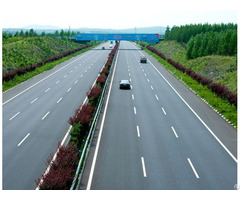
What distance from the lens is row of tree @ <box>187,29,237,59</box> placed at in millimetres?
58250

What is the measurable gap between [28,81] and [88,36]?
74539 mm

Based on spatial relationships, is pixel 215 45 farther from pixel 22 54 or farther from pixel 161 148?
pixel 161 148

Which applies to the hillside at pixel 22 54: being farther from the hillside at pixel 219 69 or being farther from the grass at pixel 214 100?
the hillside at pixel 219 69

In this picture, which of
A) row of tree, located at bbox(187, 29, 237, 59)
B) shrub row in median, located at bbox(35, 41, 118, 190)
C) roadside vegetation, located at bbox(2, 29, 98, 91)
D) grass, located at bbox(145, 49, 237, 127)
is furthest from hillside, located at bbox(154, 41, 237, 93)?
roadside vegetation, located at bbox(2, 29, 98, 91)

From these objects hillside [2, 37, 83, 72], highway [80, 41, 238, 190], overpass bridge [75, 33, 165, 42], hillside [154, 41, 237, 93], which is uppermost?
overpass bridge [75, 33, 165, 42]

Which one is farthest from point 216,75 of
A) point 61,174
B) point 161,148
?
point 61,174

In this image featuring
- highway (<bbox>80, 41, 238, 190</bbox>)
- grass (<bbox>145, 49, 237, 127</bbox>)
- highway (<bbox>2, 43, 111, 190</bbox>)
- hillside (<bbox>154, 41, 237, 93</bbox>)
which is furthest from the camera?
hillside (<bbox>154, 41, 237, 93</bbox>)

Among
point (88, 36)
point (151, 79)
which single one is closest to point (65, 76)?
point (151, 79)

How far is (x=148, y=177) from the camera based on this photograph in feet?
47.7

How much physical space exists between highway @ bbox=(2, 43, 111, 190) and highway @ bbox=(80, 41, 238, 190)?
10.5ft

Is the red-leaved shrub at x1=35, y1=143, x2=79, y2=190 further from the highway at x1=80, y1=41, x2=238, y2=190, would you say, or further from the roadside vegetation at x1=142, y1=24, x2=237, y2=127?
the roadside vegetation at x1=142, y1=24, x2=237, y2=127

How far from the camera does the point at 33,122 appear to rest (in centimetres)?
2303

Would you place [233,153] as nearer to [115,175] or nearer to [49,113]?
[115,175]

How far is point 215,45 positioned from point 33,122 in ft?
179
